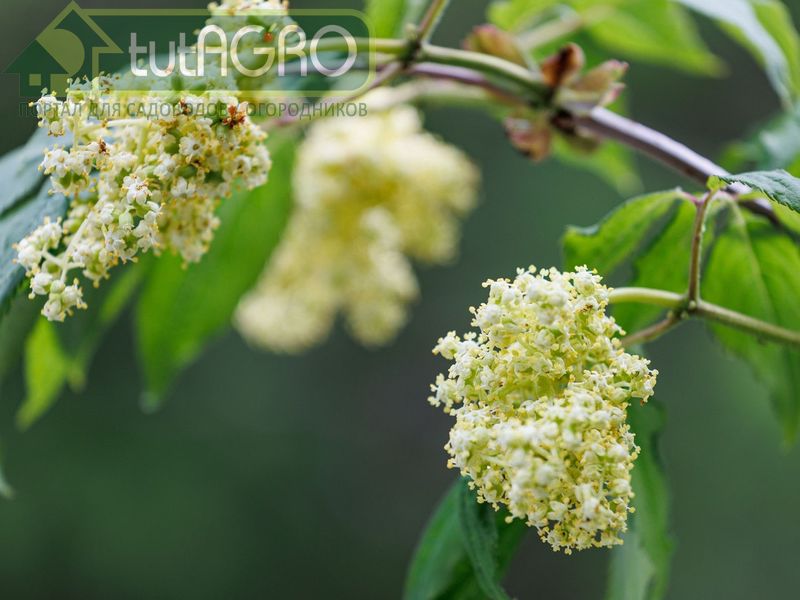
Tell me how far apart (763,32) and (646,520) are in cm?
65

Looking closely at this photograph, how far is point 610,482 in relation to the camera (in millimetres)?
668

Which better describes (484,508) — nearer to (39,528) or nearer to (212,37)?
(212,37)

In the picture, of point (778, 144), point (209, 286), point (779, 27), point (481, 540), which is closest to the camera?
point (481, 540)

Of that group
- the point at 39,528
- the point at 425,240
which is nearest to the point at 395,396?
the point at 39,528

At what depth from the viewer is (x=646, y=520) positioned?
88 centimetres

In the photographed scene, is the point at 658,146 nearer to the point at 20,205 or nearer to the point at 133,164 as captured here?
the point at 133,164

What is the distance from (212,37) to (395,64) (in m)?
0.24

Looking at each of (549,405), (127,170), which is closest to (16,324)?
(127,170)

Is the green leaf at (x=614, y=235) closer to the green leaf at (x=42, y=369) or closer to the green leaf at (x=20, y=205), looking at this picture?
the green leaf at (x=20, y=205)

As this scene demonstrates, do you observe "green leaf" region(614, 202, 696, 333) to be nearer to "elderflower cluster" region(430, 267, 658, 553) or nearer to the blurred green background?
"elderflower cluster" region(430, 267, 658, 553)

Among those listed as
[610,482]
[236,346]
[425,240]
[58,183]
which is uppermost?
[58,183]

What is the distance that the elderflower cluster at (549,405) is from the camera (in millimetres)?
644

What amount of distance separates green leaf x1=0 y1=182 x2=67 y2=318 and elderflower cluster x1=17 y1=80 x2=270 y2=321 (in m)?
0.02

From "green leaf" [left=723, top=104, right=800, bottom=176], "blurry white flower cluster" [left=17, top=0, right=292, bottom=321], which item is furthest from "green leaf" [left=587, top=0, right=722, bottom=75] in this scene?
"blurry white flower cluster" [left=17, top=0, right=292, bottom=321]
